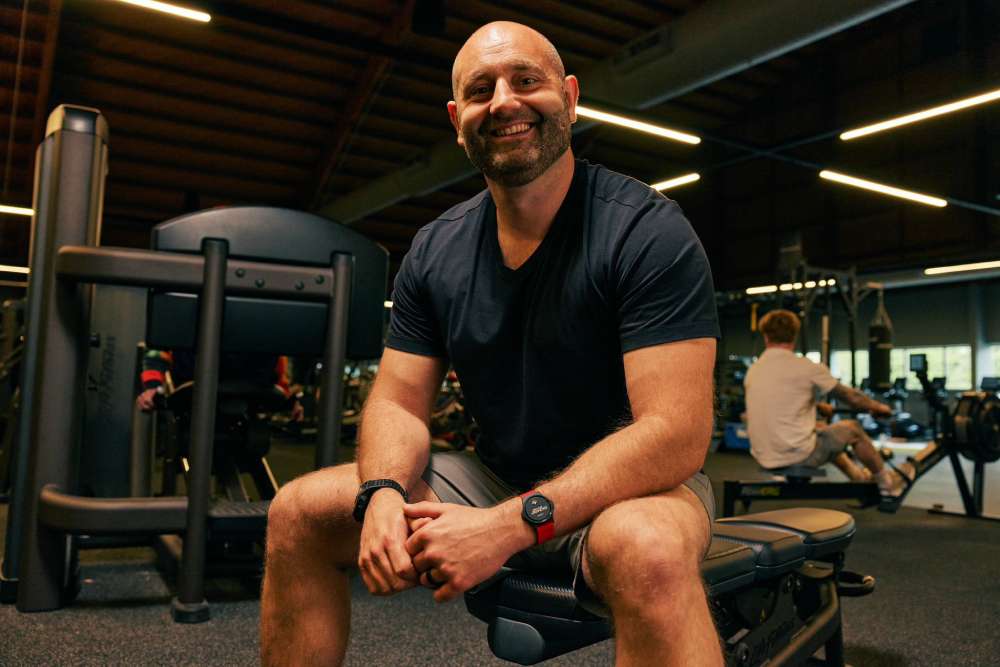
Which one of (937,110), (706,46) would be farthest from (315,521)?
(937,110)

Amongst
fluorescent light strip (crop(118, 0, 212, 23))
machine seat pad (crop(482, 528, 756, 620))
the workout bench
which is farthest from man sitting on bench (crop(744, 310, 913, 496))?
fluorescent light strip (crop(118, 0, 212, 23))

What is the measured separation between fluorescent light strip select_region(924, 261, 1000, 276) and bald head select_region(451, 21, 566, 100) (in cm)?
1029

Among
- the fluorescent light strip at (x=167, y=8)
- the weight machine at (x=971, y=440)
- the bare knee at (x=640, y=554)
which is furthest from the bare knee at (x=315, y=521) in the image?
the fluorescent light strip at (x=167, y=8)

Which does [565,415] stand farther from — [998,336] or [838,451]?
[998,336]

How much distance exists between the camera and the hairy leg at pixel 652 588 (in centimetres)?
84

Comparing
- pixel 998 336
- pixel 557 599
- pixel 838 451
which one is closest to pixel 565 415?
pixel 557 599

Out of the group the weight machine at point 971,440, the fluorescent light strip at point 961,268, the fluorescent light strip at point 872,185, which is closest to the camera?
the weight machine at point 971,440

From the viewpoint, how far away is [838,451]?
363 centimetres

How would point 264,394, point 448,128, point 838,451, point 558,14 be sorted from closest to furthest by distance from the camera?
point 264,394
point 838,451
point 558,14
point 448,128

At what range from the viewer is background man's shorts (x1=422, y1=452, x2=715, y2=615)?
96cm

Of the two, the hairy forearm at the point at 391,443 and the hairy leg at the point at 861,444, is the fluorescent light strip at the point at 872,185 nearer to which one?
the hairy leg at the point at 861,444

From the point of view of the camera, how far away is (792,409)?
3533 mm

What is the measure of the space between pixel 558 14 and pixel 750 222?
20.1 feet

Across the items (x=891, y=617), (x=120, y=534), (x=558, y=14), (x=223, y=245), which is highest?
(x=558, y=14)
